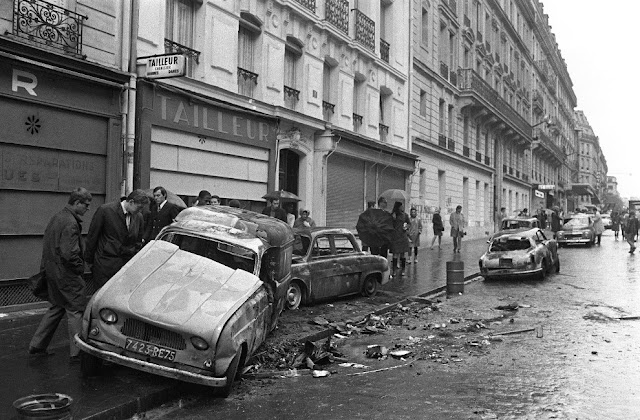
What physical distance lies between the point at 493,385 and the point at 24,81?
28.2 feet

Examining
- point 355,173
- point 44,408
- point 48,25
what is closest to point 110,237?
point 44,408

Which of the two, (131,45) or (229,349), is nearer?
(229,349)

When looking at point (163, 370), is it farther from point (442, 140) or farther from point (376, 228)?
point (442, 140)

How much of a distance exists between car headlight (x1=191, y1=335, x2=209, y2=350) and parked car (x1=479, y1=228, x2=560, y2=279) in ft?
38.6

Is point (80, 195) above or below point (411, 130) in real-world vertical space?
below

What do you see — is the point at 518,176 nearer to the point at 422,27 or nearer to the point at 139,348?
the point at 422,27

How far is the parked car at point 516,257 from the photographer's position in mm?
15391

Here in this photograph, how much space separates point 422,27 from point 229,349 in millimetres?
24840

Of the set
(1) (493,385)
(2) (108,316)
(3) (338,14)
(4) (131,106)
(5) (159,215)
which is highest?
(3) (338,14)

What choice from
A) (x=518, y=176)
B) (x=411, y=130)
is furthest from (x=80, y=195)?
(x=518, y=176)

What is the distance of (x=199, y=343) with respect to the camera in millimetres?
5352

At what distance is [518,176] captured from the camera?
1887 inches

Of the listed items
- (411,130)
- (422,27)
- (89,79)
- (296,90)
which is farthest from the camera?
(422,27)

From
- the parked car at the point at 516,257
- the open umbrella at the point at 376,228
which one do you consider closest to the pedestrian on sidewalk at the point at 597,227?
the parked car at the point at 516,257
